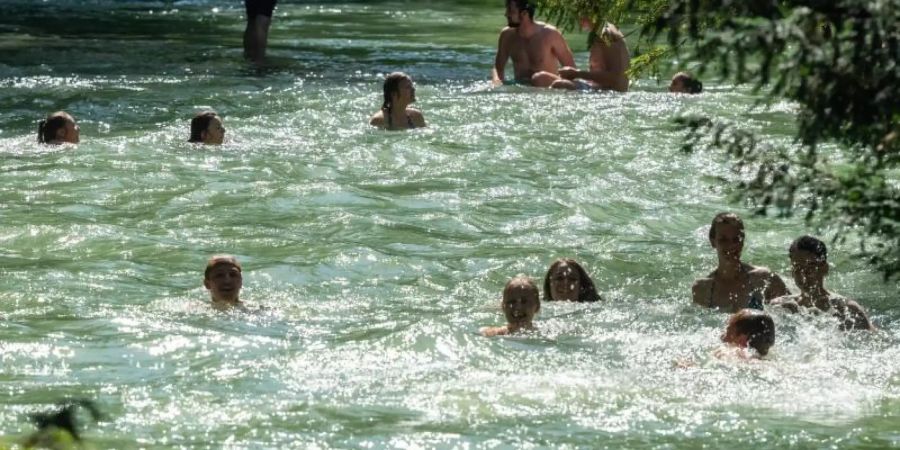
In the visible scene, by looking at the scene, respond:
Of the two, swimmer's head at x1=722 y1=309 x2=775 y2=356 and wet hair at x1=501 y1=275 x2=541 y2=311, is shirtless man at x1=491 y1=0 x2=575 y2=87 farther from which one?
swimmer's head at x1=722 y1=309 x2=775 y2=356

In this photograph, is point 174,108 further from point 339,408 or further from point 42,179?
point 339,408

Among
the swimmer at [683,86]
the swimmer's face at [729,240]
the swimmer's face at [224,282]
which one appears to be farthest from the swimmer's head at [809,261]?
the swimmer at [683,86]

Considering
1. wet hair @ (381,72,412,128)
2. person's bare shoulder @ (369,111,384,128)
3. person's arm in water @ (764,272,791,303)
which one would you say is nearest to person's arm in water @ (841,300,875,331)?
person's arm in water @ (764,272,791,303)

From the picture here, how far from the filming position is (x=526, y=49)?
21422 millimetres

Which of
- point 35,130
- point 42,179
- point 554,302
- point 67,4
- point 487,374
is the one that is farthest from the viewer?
point 67,4

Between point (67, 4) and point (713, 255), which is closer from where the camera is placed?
point (713, 255)

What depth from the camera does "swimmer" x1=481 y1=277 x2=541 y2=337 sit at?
1057cm

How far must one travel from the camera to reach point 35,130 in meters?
18.1

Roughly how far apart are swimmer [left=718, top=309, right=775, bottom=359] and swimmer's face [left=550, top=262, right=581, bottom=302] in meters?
1.59

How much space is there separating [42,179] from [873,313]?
25.3 ft

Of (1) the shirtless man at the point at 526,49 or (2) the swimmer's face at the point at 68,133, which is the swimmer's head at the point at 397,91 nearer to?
(2) the swimmer's face at the point at 68,133

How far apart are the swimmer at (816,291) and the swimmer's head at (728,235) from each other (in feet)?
1.76

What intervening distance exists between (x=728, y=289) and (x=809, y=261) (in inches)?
31.1

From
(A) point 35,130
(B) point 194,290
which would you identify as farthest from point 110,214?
(A) point 35,130
